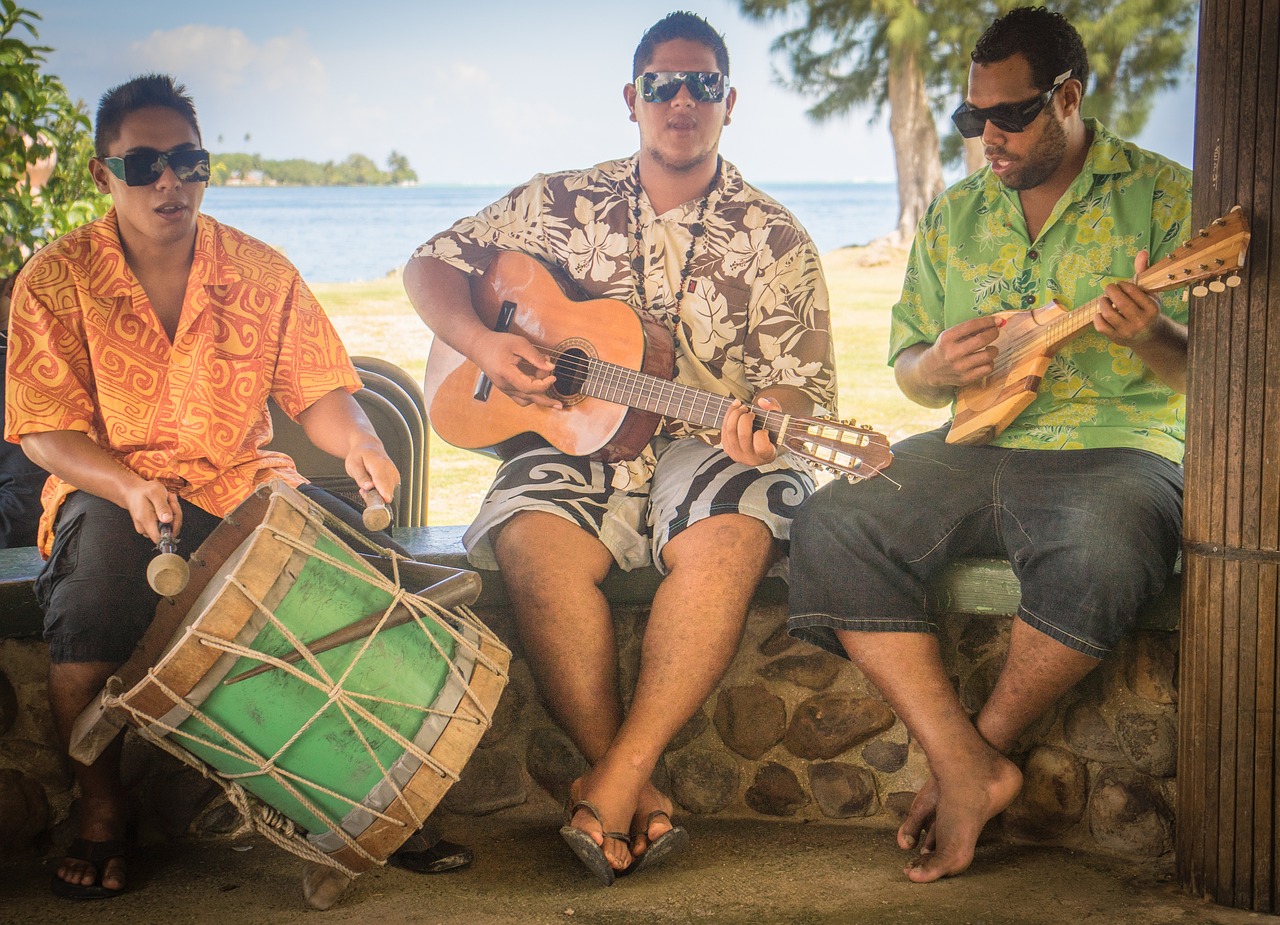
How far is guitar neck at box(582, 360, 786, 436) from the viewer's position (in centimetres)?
261

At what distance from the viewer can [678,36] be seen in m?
2.84

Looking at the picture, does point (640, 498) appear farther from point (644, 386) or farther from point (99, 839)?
point (99, 839)

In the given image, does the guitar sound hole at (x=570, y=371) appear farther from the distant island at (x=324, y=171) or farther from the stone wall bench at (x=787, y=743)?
the distant island at (x=324, y=171)

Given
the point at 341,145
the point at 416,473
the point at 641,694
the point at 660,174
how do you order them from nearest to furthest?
Answer: the point at 641,694 < the point at 660,174 < the point at 416,473 < the point at 341,145

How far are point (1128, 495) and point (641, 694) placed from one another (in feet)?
3.34

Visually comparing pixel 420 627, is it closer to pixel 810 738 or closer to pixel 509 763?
pixel 509 763

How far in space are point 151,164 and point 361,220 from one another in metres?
32.8

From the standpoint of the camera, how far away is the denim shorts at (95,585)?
88.4 inches

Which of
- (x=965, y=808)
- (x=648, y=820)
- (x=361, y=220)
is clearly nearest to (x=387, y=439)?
(x=648, y=820)

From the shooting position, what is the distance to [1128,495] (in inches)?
89.1

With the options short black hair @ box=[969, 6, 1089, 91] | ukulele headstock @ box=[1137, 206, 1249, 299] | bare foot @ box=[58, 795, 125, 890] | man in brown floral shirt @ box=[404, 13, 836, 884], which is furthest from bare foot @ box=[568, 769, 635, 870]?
short black hair @ box=[969, 6, 1089, 91]

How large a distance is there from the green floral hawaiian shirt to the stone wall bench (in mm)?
341

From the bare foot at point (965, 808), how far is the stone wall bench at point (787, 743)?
241 mm

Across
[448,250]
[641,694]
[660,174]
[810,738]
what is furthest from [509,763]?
[660,174]
